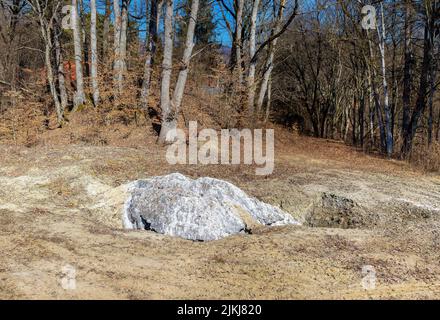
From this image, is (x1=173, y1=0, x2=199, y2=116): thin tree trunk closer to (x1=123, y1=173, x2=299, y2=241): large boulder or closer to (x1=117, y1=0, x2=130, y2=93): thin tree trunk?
(x1=117, y1=0, x2=130, y2=93): thin tree trunk

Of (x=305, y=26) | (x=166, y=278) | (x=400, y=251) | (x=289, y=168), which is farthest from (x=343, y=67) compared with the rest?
(x=166, y=278)

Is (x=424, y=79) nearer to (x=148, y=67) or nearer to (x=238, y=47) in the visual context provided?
(x=238, y=47)

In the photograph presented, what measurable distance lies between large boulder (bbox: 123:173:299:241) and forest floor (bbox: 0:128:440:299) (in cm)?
52

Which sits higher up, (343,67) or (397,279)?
(343,67)

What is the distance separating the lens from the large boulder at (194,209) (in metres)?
6.31

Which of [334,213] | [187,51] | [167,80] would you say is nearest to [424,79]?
[187,51]

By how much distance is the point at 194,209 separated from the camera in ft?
21.5

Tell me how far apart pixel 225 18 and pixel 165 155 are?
7.72 metres

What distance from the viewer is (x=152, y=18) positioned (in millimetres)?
15367

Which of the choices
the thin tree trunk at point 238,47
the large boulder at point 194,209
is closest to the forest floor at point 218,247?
the large boulder at point 194,209

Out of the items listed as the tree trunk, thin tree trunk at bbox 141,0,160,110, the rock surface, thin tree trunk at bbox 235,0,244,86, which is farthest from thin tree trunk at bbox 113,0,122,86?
the tree trunk

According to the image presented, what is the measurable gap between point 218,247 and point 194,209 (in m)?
1.29

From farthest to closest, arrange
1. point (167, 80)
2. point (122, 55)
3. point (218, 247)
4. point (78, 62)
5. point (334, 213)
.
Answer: point (78, 62)
point (122, 55)
point (167, 80)
point (334, 213)
point (218, 247)

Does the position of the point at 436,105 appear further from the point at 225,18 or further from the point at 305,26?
the point at 225,18
